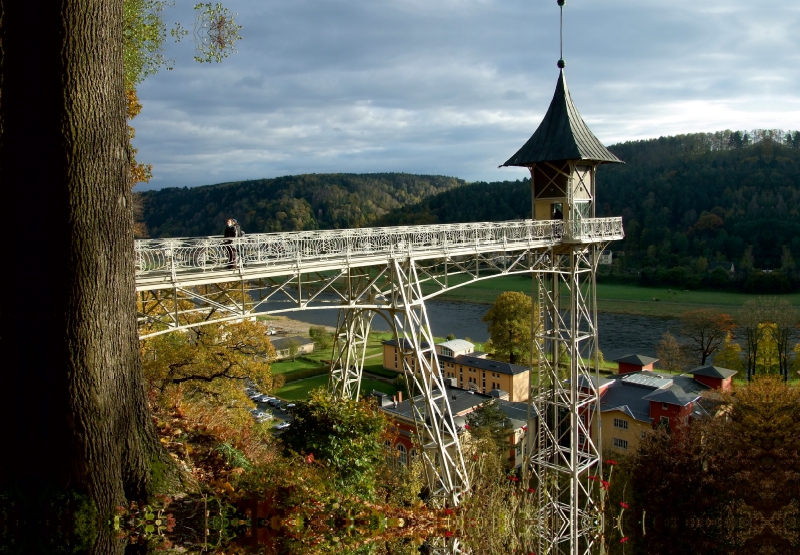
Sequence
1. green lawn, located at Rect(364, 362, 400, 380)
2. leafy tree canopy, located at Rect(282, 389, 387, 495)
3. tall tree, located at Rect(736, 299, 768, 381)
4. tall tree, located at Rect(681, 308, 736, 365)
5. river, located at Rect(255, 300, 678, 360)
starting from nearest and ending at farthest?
leafy tree canopy, located at Rect(282, 389, 387, 495), tall tree, located at Rect(736, 299, 768, 381), tall tree, located at Rect(681, 308, 736, 365), green lawn, located at Rect(364, 362, 400, 380), river, located at Rect(255, 300, 678, 360)

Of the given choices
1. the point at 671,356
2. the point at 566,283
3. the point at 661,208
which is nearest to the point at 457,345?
the point at 671,356

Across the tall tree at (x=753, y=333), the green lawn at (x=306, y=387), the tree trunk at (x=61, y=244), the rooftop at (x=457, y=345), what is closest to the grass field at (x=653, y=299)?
the rooftop at (x=457, y=345)

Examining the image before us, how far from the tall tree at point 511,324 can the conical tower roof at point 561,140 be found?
1083 inches

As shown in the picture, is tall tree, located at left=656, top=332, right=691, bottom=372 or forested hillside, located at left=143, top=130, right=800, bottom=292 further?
forested hillside, located at left=143, top=130, right=800, bottom=292

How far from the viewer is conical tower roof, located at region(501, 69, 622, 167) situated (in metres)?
13.9

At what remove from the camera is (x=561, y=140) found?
14.1 m

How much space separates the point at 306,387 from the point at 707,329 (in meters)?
31.6

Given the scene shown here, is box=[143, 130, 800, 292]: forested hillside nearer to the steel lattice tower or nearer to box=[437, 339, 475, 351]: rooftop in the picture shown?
box=[437, 339, 475, 351]: rooftop

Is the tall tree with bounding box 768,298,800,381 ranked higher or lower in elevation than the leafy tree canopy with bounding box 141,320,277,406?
lower

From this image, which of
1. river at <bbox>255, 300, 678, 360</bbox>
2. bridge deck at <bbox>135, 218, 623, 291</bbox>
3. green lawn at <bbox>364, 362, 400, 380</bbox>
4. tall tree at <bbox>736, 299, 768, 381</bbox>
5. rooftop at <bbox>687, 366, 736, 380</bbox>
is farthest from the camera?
river at <bbox>255, 300, 678, 360</bbox>

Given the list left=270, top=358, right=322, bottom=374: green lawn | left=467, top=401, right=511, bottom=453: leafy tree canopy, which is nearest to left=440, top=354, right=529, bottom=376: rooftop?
left=467, top=401, right=511, bottom=453: leafy tree canopy

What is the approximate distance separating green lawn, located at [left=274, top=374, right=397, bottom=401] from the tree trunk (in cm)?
3521

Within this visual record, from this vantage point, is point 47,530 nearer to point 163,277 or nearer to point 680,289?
point 163,277

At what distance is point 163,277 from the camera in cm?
803
